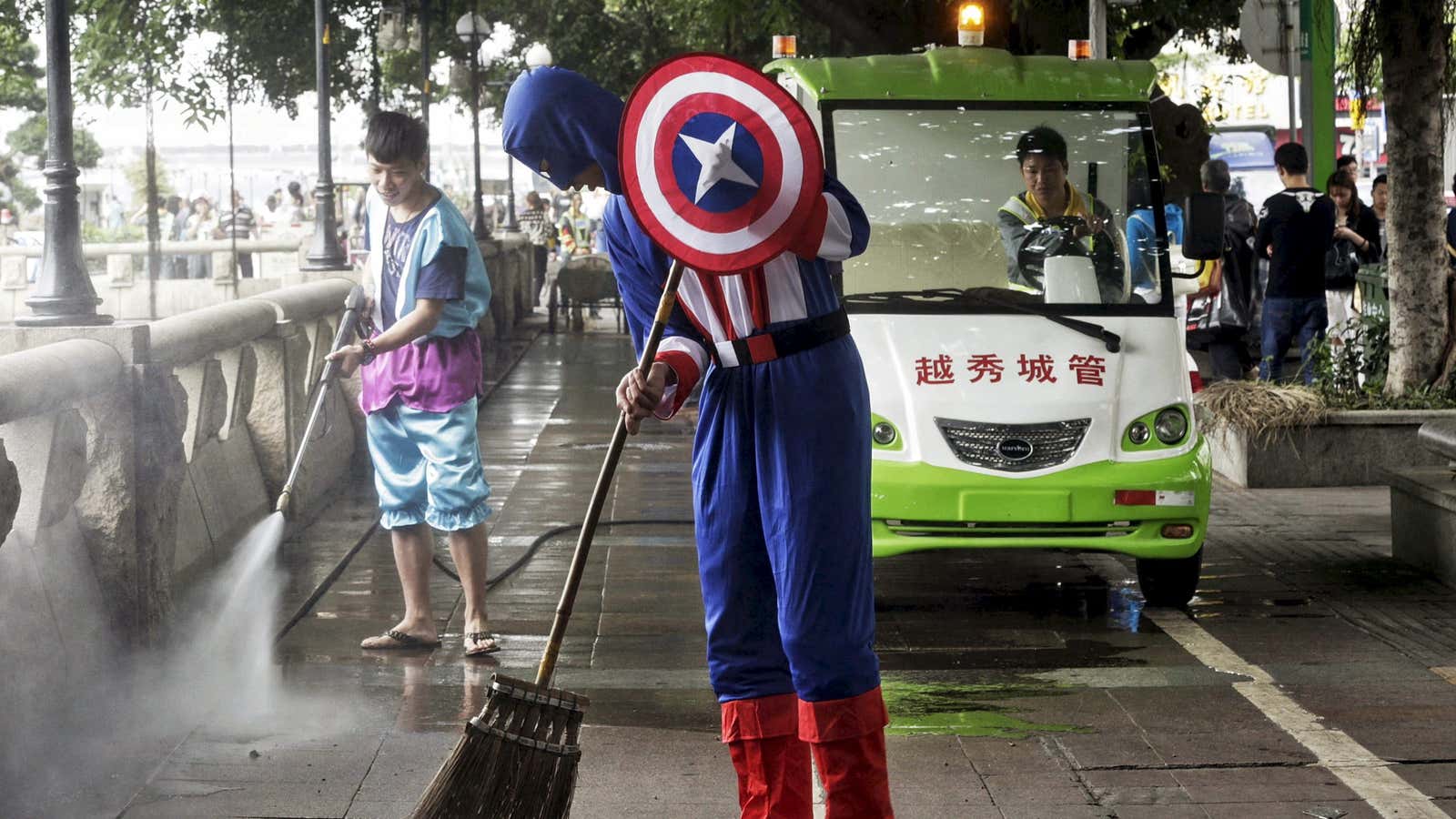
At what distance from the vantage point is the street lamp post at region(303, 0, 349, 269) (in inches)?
542

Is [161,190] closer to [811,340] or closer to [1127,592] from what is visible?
[1127,592]

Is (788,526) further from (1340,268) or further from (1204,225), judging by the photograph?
(1340,268)

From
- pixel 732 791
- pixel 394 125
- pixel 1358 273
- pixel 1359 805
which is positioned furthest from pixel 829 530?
pixel 1358 273

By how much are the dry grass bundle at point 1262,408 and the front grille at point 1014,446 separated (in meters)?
3.89

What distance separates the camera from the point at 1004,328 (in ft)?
25.2

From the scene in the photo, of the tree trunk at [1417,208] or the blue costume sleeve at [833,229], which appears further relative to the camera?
the tree trunk at [1417,208]

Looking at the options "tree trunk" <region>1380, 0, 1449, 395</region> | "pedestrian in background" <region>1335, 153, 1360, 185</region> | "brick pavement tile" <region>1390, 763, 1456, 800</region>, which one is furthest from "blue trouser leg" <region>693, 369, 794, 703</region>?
"pedestrian in background" <region>1335, 153, 1360, 185</region>

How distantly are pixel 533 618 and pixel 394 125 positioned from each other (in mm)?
2073

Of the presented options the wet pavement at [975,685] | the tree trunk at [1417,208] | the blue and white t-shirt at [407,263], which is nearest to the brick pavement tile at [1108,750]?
the wet pavement at [975,685]

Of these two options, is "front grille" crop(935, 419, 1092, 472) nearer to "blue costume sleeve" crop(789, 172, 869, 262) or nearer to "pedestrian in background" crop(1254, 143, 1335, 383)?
"blue costume sleeve" crop(789, 172, 869, 262)

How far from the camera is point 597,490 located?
4047mm

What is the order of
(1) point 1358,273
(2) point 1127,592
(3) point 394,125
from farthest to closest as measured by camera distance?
(1) point 1358,273 → (2) point 1127,592 → (3) point 394,125

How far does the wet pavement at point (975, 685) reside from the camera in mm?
5168

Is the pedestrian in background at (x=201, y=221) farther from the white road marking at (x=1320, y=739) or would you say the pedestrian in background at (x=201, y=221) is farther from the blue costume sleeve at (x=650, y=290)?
the blue costume sleeve at (x=650, y=290)
